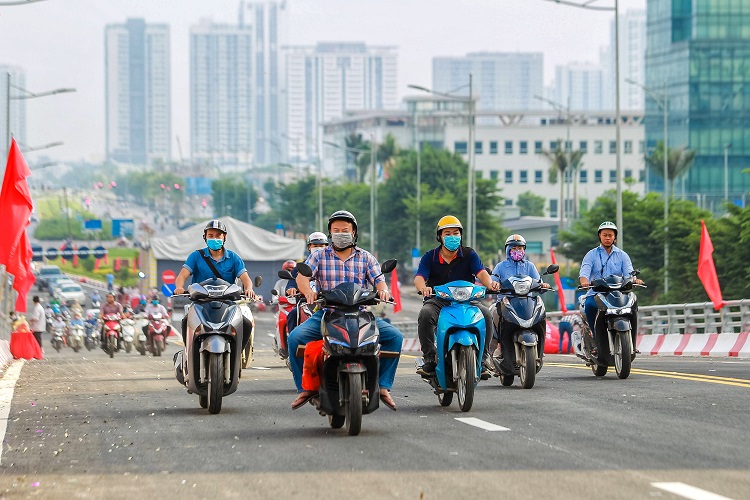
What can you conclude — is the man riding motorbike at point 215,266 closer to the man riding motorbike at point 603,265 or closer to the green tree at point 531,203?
the man riding motorbike at point 603,265

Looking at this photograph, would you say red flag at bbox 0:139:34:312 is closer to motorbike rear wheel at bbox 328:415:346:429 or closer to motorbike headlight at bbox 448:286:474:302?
motorbike headlight at bbox 448:286:474:302

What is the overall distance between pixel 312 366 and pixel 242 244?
67.2 meters

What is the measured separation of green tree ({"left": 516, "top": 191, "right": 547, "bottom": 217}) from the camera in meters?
177

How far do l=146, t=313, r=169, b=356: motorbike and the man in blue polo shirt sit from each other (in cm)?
2164

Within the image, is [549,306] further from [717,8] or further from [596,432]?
[596,432]

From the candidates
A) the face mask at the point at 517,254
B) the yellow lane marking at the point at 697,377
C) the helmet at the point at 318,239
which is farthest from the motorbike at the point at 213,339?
the yellow lane marking at the point at 697,377

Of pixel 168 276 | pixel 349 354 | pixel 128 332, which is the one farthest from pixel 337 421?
pixel 168 276

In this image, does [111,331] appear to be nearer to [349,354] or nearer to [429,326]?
[429,326]

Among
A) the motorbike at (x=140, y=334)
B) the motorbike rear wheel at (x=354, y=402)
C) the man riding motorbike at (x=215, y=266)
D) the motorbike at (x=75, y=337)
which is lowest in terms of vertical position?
the motorbike at (x=75, y=337)

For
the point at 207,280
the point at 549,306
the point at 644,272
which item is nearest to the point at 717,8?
the point at 549,306

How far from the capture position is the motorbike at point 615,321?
17984 millimetres

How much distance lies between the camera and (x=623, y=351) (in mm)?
17938

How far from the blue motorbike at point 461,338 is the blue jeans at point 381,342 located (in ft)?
3.40

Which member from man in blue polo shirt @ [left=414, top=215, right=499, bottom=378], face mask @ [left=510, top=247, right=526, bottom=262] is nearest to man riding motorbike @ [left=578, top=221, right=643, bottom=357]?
face mask @ [left=510, top=247, right=526, bottom=262]
